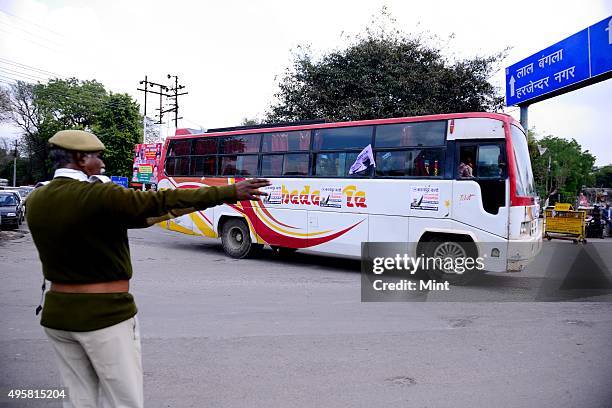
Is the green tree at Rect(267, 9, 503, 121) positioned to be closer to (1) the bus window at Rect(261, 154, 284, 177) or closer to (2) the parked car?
(1) the bus window at Rect(261, 154, 284, 177)

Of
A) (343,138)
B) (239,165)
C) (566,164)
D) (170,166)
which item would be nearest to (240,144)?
(239,165)

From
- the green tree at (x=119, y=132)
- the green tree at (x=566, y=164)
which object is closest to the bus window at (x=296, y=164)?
the green tree at (x=119, y=132)

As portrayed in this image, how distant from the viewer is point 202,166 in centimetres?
1291

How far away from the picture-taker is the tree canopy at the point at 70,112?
149ft

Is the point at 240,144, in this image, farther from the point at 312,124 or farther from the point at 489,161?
the point at 489,161

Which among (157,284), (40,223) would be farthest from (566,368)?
(157,284)

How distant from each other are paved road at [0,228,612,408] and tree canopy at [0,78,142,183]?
1557 inches

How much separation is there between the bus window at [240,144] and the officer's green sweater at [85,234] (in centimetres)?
953

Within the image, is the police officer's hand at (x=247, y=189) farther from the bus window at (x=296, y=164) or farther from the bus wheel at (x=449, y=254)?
the bus window at (x=296, y=164)

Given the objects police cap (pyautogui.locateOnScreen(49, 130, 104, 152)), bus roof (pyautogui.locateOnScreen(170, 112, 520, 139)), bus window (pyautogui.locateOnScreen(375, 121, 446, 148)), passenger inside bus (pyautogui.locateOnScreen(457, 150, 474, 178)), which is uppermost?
bus roof (pyautogui.locateOnScreen(170, 112, 520, 139))

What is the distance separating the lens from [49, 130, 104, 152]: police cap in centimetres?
243

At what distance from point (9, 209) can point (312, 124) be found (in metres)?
13.8

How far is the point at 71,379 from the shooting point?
243 centimetres

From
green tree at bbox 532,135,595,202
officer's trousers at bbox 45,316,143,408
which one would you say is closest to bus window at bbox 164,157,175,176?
officer's trousers at bbox 45,316,143,408
